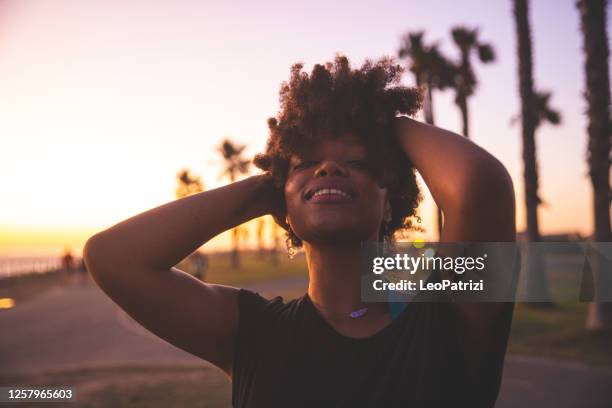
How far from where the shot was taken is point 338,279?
2.03m

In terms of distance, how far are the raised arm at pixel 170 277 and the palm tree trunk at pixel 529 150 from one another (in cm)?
1482

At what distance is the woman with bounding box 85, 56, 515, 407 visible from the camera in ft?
5.60

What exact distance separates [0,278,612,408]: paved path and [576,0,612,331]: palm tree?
9.94ft

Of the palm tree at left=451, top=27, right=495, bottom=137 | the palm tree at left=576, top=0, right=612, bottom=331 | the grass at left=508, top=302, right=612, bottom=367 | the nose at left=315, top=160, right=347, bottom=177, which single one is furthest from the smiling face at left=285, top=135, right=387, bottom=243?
the palm tree at left=451, top=27, right=495, bottom=137

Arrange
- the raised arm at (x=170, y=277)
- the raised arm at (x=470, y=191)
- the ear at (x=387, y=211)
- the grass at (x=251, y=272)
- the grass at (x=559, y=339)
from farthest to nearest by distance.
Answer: the grass at (x=251, y=272), the grass at (x=559, y=339), the ear at (x=387, y=211), the raised arm at (x=170, y=277), the raised arm at (x=470, y=191)

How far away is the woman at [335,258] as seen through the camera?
5.60 ft

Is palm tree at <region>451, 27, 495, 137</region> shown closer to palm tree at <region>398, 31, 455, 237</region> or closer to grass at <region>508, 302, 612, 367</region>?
palm tree at <region>398, 31, 455, 237</region>

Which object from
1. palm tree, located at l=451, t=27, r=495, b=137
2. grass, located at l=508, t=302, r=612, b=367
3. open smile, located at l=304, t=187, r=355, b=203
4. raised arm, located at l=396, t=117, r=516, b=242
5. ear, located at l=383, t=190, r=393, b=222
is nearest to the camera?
raised arm, located at l=396, t=117, r=516, b=242

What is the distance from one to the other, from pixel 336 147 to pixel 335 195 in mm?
264

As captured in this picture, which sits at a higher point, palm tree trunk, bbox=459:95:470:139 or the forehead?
palm tree trunk, bbox=459:95:470:139

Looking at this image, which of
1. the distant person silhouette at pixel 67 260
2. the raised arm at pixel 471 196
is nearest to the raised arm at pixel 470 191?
the raised arm at pixel 471 196

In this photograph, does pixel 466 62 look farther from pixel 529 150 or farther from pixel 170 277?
pixel 170 277

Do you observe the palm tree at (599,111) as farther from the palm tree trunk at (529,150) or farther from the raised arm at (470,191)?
the raised arm at (470,191)

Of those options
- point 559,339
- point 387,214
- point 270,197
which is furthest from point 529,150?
point 270,197
